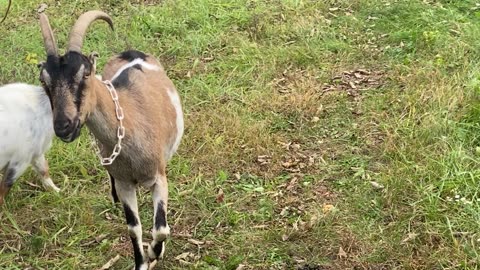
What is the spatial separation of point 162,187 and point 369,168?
1751 millimetres

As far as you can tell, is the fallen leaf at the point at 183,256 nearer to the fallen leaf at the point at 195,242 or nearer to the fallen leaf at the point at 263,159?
the fallen leaf at the point at 195,242

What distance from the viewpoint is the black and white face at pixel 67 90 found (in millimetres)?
3016

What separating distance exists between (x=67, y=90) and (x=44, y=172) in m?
1.92

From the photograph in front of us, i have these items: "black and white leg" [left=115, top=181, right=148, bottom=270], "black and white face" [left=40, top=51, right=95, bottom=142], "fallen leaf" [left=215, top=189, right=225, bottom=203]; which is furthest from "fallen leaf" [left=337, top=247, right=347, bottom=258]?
"black and white face" [left=40, top=51, right=95, bottom=142]

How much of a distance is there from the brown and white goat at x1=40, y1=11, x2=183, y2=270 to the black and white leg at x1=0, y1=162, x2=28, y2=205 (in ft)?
2.14

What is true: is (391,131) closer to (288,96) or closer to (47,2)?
(288,96)

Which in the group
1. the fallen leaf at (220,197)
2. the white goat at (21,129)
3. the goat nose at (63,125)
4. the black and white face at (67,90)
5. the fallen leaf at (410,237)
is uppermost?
the black and white face at (67,90)

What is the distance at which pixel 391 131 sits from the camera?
207 inches

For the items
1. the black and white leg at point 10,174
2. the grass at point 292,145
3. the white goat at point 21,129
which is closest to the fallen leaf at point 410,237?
the grass at point 292,145

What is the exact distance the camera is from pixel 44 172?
481 centimetres

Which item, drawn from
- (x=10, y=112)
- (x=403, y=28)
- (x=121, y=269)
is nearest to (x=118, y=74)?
(x=10, y=112)

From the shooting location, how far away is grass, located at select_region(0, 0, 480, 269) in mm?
4246

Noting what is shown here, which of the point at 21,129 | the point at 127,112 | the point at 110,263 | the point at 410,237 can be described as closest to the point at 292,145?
the point at 410,237

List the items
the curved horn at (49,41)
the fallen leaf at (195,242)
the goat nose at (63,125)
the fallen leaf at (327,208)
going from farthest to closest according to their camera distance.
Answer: the fallen leaf at (327,208) → the fallen leaf at (195,242) → the curved horn at (49,41) → the goat nose at (63,125)
